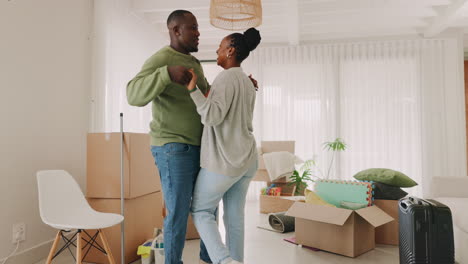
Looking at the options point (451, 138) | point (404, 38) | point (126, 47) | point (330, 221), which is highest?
point (404, 38)

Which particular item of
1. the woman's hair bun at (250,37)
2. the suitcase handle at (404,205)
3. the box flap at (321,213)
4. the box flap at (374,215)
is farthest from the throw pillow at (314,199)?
the woman's hair bun at (250,37)

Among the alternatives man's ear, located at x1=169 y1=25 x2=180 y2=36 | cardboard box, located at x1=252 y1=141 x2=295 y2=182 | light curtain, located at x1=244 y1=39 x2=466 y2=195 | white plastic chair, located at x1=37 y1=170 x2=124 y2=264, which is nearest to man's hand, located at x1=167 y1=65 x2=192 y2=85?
man's ear, located at x1=169 y1=25 x2=180 y2=36

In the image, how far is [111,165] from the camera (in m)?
2.44

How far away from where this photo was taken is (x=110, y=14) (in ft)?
11.5

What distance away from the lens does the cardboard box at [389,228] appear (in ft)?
9.42

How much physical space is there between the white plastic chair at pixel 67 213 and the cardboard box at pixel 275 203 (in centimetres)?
227

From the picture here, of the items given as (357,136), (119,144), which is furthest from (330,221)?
(357,136)

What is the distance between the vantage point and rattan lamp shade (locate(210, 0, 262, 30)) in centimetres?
273

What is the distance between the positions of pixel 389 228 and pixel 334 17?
3006 mm

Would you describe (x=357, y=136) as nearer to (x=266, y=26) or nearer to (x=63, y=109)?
(x=266, y=26)

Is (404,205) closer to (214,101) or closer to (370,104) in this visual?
(214,101)

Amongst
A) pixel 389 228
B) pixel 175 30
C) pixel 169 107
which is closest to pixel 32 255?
pixel 169 107

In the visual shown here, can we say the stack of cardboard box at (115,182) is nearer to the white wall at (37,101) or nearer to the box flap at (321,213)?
the white wall at (37,101)

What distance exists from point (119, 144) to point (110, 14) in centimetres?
169
